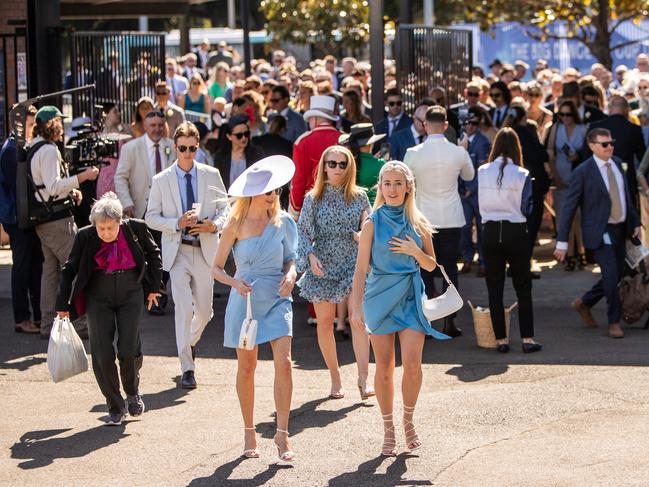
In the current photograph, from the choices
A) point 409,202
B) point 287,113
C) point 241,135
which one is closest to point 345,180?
point 409,202

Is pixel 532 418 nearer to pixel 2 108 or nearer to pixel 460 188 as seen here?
pixel 460 188

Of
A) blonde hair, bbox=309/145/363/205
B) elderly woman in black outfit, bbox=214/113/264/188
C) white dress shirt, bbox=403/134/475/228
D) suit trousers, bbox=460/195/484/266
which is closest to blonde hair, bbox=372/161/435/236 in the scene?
blonde hair, bbox=309/145/363/205

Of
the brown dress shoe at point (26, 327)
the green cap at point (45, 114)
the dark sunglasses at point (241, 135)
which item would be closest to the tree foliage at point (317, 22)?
the dark sunglasses at point (241, 135)

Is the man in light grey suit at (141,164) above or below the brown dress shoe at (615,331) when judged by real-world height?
above

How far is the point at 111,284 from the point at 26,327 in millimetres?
3754

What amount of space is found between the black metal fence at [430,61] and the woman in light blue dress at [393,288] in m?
7.86

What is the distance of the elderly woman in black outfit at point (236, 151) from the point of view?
12547mm

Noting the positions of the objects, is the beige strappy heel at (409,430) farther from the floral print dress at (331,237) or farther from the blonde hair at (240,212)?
the floral print dress at (331,237)

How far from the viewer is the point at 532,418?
8883 millimetres

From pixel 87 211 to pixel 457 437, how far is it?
6194 millimetres

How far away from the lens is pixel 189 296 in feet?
34.0

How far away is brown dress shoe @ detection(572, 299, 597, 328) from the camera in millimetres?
12211

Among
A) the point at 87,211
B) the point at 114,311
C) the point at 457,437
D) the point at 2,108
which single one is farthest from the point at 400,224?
the point at 2,108

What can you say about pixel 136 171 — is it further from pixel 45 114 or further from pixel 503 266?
pixel 503 266
